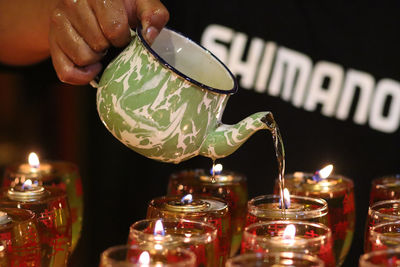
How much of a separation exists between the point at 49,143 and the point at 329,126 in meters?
1.78

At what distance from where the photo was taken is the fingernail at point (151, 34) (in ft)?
4.21

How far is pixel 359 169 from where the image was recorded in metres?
2.43

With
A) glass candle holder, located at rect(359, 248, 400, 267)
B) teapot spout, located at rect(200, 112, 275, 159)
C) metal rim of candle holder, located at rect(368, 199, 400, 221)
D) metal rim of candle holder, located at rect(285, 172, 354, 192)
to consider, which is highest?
teapot spout, located at rect(200, 112, 275, 159)

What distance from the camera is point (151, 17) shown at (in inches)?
51.2

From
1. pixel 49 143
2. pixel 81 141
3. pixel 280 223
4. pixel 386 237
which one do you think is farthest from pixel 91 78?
pixel 49 143

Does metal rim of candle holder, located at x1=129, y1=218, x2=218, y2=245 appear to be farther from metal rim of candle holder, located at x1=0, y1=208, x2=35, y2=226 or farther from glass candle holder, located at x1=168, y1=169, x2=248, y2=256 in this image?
glass candle holder, located at x1=168, y1=169, x2=248, y2=256

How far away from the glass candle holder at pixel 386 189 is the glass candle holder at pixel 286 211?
28cm

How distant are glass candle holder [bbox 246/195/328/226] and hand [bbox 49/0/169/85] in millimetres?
398

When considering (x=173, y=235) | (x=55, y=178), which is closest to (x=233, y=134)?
(x=173, y=235)

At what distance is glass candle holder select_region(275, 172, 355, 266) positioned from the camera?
4.72 ft

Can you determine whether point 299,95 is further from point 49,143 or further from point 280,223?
point 49,143

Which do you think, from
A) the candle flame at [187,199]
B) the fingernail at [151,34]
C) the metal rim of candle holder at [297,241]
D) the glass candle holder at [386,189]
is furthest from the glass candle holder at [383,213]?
the fingernail at [151,34]

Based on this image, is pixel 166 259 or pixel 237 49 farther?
pixel 237 49

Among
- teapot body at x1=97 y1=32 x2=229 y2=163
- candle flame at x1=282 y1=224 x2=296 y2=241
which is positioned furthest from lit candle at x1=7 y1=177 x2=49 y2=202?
candle flame at x1=282 y1=224 x2=296 y2=241
